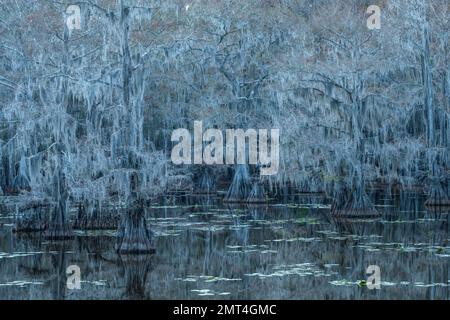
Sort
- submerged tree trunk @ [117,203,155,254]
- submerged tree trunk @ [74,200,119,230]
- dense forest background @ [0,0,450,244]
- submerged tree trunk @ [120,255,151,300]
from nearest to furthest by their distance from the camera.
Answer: submerged tree trunk @ [120,255,151,300]
submerged tree trunk @ [117,203,155,254]
dense forest background @ [0,0,450,244]
submerged tree trunk @ [74,200,119,230]

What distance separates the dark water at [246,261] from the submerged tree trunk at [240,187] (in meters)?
6.95

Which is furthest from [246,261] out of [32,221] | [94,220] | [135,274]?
[32,221]

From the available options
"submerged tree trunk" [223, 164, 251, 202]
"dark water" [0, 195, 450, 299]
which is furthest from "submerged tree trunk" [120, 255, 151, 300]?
"submerged tree trunk" [223, 164, 251, 202]

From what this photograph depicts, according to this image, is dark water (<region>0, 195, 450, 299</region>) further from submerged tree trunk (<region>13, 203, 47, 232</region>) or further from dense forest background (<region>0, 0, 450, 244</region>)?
dense forest background (<region>0, 0, 450, 244</region>)

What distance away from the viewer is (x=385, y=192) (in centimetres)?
3812

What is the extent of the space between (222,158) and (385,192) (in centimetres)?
798

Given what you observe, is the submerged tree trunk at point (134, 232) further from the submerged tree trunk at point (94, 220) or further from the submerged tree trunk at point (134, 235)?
the submerged tree trunk at point (94, 220)

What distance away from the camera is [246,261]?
56.2 feet

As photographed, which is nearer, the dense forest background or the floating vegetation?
the floating vegetation

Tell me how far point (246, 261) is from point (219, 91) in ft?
63.1

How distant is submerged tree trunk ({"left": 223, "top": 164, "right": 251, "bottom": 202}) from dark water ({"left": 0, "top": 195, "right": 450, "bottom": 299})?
6.95 metres

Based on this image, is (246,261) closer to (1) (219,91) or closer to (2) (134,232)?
(2) (134,232)

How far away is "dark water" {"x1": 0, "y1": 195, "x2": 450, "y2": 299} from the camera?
Answer: 45.3 ft

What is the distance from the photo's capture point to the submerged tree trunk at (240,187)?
107 ft
